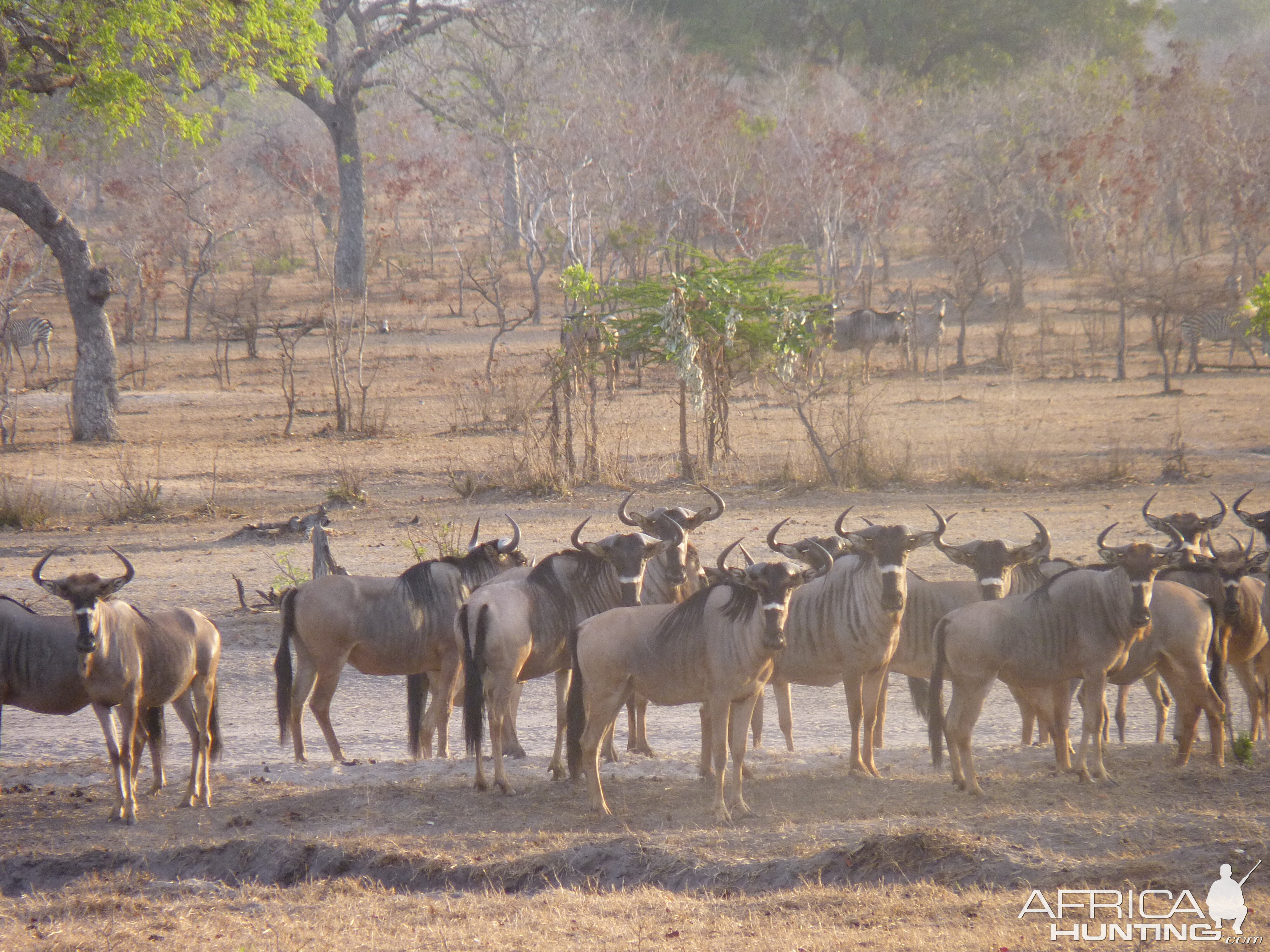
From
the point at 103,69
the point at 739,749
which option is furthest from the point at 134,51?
the point at 739,749

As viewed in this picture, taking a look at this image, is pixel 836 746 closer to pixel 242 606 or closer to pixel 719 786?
pixel 719 786

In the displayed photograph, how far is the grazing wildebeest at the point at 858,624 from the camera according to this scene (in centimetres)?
Result: 690

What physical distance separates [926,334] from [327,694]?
2048 centimetres

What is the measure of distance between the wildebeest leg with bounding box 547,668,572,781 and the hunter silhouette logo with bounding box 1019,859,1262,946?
2.83 m

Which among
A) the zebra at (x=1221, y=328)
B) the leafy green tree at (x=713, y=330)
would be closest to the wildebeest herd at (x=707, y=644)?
the leafy green tree at (x=713, y=330)

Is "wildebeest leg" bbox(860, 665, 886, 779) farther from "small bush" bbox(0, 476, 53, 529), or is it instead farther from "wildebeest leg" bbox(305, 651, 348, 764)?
"small bush" bbox(0, 476, 53, 529)

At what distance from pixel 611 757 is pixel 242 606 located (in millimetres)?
4425

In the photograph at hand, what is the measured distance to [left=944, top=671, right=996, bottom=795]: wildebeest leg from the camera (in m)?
6.62

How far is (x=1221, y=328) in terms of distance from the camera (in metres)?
23.9

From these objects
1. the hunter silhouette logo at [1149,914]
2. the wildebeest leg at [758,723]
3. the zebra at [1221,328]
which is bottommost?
the wildebeest leg at [758,723]

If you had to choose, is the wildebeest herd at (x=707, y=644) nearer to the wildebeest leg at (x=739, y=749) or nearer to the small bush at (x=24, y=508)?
the wildebeest leg at (x=739, y=749)

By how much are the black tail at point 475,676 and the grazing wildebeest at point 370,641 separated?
2.63 ft

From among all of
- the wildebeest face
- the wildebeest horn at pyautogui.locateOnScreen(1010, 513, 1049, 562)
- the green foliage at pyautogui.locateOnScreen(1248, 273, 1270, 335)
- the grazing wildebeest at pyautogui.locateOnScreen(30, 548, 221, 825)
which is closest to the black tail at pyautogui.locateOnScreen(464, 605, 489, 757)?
the grazing wildebeest at pyautogui.locateOnScreen(30, 548, 221, 825)

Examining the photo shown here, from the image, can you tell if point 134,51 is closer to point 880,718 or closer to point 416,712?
point 416,712
